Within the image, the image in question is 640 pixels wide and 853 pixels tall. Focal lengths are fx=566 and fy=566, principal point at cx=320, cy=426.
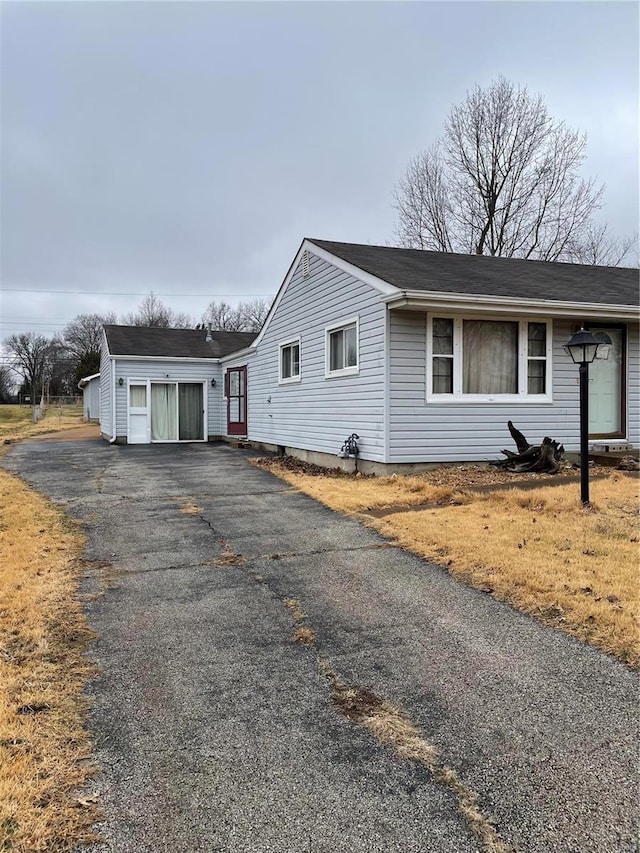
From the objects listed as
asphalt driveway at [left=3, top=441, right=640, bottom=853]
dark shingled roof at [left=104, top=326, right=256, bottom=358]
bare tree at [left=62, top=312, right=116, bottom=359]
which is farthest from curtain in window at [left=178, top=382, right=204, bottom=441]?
bare tree at [left=62, top=312, right=116, bottom=359]

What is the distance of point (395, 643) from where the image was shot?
3348 mm

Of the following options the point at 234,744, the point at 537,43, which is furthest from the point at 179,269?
the point at 234,744

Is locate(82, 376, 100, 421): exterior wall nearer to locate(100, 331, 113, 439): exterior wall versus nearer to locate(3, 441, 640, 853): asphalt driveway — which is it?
locate(100, 331, 113, 439): exterior wall

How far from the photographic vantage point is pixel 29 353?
62.8 metres

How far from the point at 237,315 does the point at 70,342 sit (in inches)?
788

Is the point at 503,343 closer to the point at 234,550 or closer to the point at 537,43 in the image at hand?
the point at 234,550

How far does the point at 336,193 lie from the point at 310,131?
212 inches

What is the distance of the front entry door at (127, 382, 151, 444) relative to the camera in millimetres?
19344

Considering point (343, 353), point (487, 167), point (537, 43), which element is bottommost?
A: point (343, 353)

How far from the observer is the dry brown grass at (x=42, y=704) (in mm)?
1873

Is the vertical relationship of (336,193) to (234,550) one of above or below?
above

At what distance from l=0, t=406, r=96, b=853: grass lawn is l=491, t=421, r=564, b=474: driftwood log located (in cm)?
688

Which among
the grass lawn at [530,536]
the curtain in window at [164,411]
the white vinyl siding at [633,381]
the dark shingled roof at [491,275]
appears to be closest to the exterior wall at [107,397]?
the curtain in window at [164,411]

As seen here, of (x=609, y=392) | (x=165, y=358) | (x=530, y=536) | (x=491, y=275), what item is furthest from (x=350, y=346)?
(x=165, y=358)
